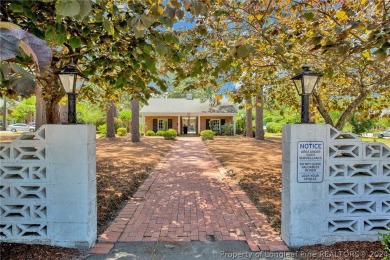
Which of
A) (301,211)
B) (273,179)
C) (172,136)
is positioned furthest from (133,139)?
(301,211)

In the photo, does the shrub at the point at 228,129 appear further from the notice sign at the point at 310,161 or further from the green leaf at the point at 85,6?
the green leaf at the point at 85,6

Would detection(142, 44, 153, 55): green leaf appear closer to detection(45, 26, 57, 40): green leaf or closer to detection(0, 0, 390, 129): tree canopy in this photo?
detection(0, 0, 390, 129): tree canopy

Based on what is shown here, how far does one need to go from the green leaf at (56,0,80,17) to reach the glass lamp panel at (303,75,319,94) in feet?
10.1

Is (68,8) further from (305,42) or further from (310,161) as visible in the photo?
(305,42)

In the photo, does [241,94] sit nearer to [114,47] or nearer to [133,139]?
[114,47]

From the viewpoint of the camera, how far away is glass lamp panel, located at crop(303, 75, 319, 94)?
3.75 metres

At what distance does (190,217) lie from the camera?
5.06 m

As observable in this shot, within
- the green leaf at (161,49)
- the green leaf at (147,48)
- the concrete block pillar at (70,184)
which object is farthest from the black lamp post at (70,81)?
the green leaf at (161,49)

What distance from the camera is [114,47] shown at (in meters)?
4.61

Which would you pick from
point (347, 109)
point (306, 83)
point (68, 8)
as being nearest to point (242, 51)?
point (306, 83)

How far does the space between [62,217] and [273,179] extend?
640 centimetres

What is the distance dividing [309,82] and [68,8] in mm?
3169

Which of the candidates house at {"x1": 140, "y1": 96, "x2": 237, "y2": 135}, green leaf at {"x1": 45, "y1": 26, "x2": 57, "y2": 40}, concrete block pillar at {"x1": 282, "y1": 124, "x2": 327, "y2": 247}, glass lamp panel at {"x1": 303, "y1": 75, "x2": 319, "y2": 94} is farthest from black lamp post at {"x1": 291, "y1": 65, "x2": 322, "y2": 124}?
house at {"x1": 140, "y1": 96, "x2": 237, "y2": 135}

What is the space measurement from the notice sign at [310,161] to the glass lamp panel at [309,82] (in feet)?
2.46
